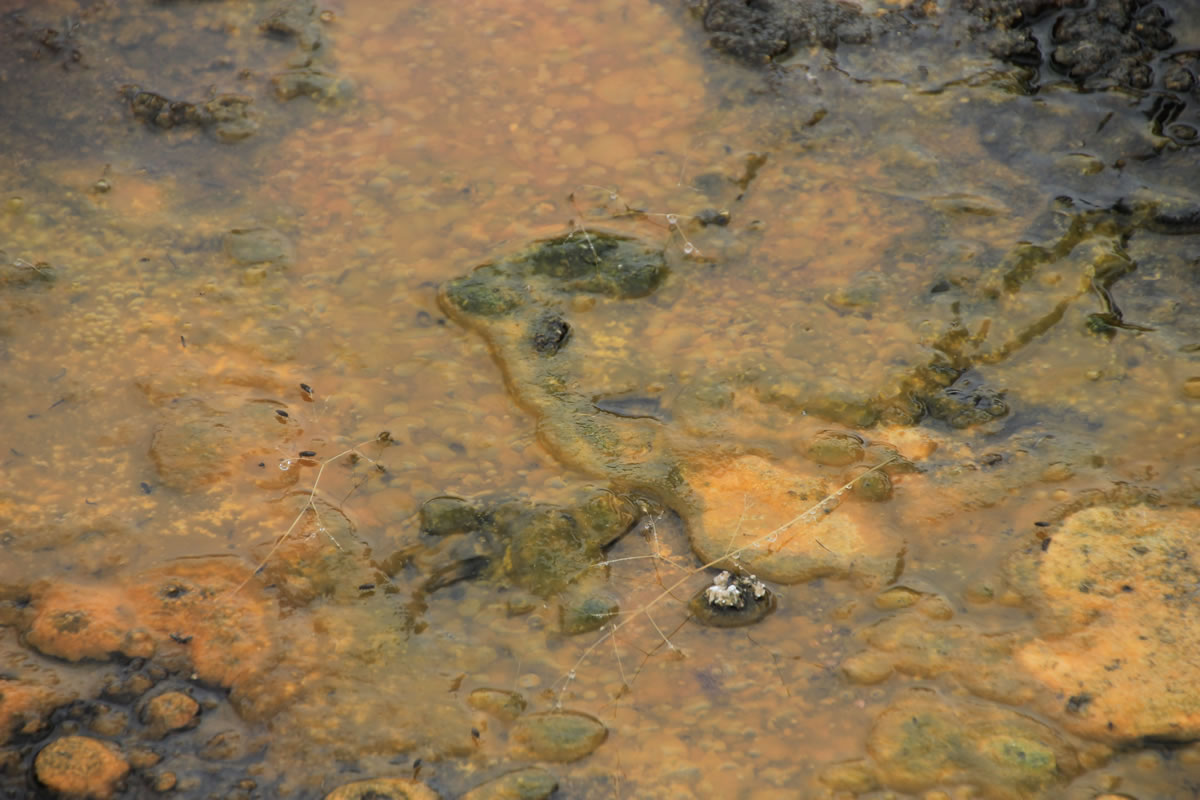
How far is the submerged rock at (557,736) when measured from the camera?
211 centimetres

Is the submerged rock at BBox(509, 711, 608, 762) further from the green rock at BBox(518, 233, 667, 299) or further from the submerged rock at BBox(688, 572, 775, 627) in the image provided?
the green rock at BBox(518, 233, 667, 299)

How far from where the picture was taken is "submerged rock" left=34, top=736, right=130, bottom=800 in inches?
80.3

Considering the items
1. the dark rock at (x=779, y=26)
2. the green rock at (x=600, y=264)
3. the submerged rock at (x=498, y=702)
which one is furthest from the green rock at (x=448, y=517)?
the dark rock at (x=779, y=26)

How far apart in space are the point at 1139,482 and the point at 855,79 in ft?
5.27

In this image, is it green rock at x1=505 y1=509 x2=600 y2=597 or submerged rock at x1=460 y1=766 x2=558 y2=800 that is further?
green rock at x1=505 y1=509 x2=600 y2=597

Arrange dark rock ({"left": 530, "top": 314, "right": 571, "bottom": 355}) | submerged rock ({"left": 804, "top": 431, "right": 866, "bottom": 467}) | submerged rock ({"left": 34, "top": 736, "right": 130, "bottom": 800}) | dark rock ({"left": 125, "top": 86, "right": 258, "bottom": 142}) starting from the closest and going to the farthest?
submerged rock ({"left": 34, "top": 736, "right": 130, "bottom": 800})
submerged rock ({"left": 804, "top": 431, "right": 866, "bottom": 467})
dark rock ({"left": 530, "top": 314, "right": 571, "bottom": 355})
dark rock ({"left": 125, "top": 86, "right": 258, "bottom": 142})

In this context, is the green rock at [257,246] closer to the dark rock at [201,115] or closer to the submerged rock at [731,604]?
the dark rock at [201,115]

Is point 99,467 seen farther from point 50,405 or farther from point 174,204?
point 174,204

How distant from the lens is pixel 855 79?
3.38 meters

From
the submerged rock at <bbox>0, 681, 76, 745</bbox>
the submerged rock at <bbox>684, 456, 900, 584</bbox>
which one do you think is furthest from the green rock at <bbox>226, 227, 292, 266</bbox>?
the submerged rock at <bbox>684, 456, 900, 584</bbox>

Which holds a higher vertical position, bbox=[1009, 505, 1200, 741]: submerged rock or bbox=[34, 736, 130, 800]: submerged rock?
bbox=[1009, 505, 1200, 741]: submerged rock

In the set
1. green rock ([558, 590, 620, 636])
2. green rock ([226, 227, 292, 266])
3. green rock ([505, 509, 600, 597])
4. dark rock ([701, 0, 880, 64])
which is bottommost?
green rock ([558, 590, 620, 636])

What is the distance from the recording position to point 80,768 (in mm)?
2053

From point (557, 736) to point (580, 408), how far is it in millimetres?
878
